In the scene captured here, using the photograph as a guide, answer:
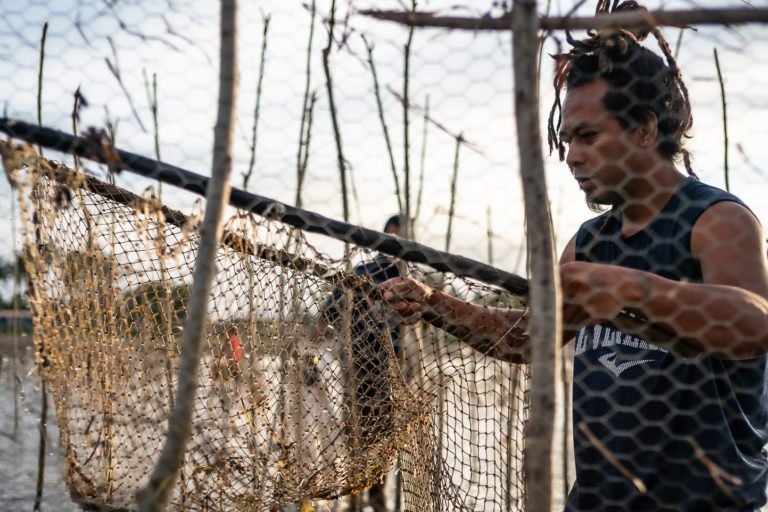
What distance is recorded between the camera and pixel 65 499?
372 cm

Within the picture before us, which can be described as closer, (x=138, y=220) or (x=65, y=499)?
(x=138, y=220)

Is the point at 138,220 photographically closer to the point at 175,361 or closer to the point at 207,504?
the point at 175,361

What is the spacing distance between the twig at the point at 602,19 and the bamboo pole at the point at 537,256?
5 cm

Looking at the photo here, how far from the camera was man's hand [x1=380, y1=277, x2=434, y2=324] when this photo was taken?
1630 mm

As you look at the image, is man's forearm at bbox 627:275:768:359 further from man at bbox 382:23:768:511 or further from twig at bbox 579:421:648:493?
twig at bbox 579:421:648:493

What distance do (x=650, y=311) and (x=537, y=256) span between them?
14.8 inches

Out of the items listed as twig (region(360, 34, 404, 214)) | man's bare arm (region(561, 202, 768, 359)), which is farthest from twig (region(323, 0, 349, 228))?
man's bare arm (region(561, 202, 768, 359))

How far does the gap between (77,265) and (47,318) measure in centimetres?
14

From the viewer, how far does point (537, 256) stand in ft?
3.35

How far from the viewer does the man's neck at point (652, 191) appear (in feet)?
5.19

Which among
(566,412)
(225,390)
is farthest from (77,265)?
(566,412)

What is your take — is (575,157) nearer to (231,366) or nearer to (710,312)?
(710,312)

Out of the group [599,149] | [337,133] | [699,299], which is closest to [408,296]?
[599,149]

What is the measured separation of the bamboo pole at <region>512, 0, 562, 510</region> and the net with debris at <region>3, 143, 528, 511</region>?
586mm
